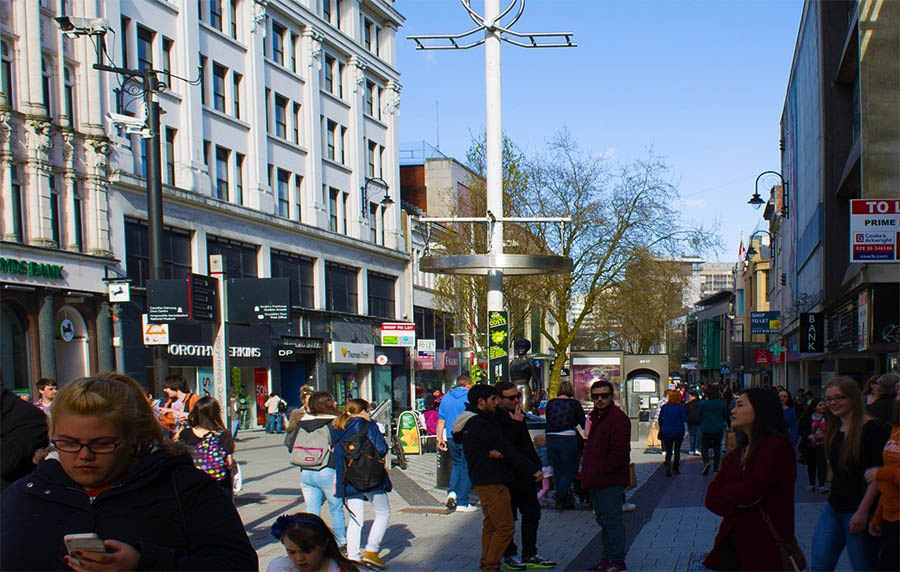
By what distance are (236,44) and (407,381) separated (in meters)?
21.6

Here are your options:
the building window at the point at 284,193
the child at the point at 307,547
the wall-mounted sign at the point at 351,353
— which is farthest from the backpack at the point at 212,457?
the wall-mounted sign at the point at 351,353

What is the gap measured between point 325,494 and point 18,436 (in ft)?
13.7

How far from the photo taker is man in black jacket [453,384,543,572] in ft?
26.7

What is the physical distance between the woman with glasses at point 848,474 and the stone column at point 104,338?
24.6 meters

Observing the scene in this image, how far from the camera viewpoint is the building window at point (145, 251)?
97.5 ft

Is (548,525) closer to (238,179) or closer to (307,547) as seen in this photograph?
(307,547)

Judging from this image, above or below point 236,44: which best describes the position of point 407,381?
below

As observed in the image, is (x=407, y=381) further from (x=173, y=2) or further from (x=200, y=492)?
(x=200, y=492)

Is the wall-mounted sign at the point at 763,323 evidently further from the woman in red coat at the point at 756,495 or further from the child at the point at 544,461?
the woman in red coat at the point at 756,495

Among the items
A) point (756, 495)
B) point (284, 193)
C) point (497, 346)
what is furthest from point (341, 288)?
point (756, 495)

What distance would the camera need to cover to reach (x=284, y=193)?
4012 centimetres

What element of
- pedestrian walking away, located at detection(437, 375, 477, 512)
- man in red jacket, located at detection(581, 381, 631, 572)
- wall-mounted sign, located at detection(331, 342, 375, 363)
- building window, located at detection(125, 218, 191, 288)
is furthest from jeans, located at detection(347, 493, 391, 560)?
wall-mounted sign, located at detection(331, 342, 375, 363)

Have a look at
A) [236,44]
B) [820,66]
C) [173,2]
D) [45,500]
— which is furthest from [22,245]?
[45,500]

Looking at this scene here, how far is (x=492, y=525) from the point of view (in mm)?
8227
